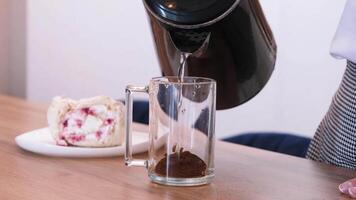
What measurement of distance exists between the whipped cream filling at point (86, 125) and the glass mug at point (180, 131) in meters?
0.14

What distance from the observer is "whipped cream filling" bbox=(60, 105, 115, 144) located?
38.6 inches

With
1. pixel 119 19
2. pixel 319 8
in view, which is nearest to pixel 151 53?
pixel 119 19

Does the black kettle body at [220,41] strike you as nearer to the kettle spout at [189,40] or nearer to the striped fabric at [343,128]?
the kettle spout at [189,40]

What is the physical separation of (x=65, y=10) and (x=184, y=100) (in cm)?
204

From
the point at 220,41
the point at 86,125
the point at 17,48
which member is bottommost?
the point at 17,48

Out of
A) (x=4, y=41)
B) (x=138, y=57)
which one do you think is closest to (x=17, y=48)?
(x=4, y=41)

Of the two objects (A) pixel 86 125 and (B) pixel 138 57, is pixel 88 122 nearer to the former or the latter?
(A) pixel 86 125

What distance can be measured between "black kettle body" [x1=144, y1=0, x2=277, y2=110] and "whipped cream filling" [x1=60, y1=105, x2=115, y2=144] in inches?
5.0

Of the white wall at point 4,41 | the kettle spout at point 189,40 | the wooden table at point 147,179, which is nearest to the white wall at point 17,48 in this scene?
the white wall at point 4,41

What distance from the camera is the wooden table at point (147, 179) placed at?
30.6 inches

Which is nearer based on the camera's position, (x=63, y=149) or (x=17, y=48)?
(x=63, y=149)

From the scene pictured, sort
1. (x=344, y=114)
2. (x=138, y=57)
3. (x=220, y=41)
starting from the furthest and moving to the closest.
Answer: (x=138, y=57), (x=344, y=114), (x=220, y=41)

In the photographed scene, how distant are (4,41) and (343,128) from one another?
7.01ft

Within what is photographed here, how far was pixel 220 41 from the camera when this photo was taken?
93cm
